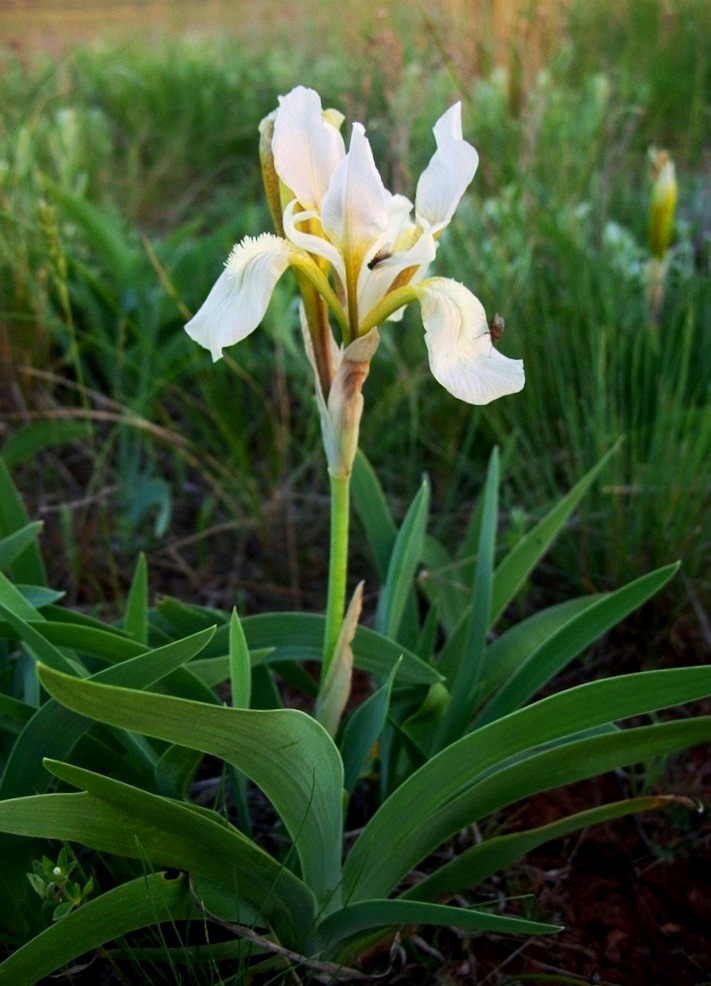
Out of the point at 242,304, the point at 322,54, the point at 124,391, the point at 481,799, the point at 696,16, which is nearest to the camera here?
the point at 242,304

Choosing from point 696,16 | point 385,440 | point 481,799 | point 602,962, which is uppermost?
point 696,16

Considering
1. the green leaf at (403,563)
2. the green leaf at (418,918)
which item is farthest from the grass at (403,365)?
the green leaf at (418,918)

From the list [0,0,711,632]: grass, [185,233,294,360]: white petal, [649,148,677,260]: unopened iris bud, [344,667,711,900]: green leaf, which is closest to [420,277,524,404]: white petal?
[185,233,294,360]: white petal

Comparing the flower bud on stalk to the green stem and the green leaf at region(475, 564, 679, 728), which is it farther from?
the green stem

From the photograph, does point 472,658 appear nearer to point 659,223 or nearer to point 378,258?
point 378,258

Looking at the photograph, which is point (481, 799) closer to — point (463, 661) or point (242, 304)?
point (463, 661)

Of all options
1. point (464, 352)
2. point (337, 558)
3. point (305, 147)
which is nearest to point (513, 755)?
point (337, 558)

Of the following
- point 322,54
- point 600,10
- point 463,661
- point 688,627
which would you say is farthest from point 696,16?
point 463,661
